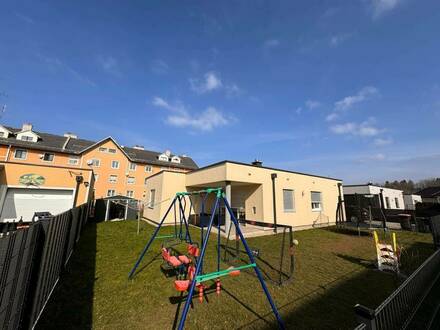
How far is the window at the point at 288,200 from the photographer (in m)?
13.2

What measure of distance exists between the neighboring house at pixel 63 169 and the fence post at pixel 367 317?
16972 millimetres

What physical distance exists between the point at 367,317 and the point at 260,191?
10551mm

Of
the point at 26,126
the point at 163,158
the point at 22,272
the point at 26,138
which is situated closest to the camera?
the point at 22,272

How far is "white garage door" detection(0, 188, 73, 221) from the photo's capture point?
12195mm

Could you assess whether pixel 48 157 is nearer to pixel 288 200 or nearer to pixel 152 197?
pixel 152 197

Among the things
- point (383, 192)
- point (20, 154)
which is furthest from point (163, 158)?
point (383, 192)

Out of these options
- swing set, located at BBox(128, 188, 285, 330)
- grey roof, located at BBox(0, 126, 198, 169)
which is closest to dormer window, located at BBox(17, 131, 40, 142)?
grey roof, located at BBox(0, 126, 198, 169)

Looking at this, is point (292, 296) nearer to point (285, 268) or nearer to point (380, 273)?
point (285, 268)

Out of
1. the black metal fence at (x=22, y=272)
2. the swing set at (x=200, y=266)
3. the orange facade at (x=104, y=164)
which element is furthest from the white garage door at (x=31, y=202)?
the black metal fence at (x=22, y=272)

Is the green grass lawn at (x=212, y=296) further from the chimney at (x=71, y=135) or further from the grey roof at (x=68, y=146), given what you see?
the chimney at (x=71, y=135)

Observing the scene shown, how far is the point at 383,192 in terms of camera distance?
21797 millimetres

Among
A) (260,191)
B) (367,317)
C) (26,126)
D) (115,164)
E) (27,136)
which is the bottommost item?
(367,317)

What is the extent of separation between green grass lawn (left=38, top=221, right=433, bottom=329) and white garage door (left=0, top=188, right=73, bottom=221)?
841cm

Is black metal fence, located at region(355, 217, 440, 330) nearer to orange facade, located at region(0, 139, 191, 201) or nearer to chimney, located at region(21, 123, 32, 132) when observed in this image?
orange facade, located at region(0, 139, 191, 201)
